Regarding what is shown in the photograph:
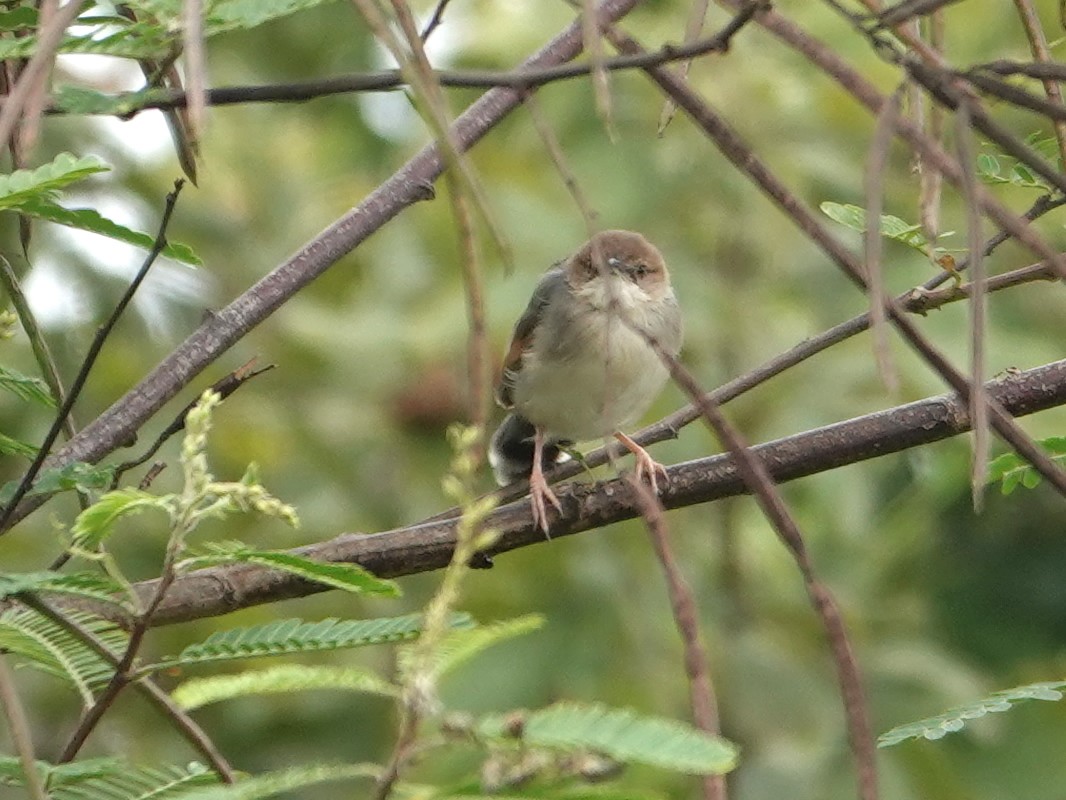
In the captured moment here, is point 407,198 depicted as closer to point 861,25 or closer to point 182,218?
point 861,25

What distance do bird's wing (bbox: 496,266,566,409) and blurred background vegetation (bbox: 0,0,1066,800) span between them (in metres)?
0.29

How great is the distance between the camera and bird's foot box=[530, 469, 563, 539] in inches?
98.4

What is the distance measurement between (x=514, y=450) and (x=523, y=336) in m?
0.34

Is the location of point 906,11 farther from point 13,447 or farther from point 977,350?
point 13,447

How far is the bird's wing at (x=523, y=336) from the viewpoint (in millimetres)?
4797

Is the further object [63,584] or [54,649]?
[54,649]

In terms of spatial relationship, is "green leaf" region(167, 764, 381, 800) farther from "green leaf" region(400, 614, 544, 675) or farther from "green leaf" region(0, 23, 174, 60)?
"green leaf" region(0, 23, 174, 60)

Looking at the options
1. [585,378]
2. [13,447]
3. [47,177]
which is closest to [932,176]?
[47,177]

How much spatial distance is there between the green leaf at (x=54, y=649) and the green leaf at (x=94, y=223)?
459mm

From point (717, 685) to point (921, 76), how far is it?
4.05m

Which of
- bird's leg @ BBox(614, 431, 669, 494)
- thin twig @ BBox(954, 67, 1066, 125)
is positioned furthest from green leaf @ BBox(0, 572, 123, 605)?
bird's leg @ BBox(614, 431, 669, 494)

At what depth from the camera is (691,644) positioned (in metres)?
1.19

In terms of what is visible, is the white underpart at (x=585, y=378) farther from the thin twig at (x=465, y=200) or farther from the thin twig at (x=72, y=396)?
the thin twig at (x=465, y=200)

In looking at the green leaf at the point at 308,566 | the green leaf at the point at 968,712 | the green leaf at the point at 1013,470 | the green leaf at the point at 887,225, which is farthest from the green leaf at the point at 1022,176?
the green leaf at the point at 308,566
